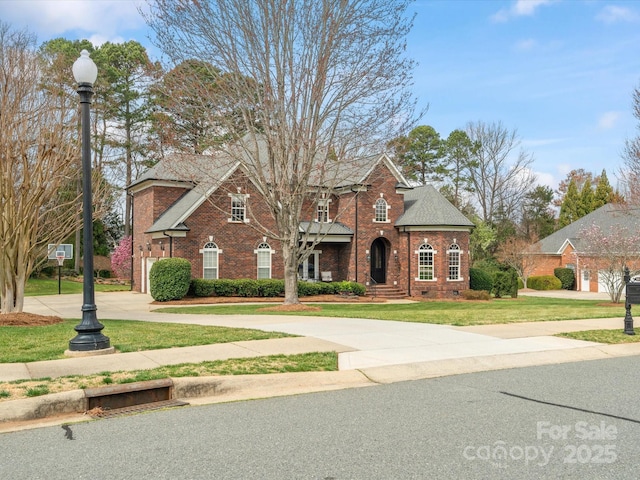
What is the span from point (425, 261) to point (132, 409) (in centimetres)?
2979

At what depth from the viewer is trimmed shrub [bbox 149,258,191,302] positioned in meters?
27.2

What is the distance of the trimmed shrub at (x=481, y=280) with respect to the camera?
124 feet

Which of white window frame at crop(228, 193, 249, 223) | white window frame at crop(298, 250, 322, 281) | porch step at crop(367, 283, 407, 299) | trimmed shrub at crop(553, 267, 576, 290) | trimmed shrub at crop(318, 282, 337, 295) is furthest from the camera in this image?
trimmed shrub at crop(553, 267, 576, 290)

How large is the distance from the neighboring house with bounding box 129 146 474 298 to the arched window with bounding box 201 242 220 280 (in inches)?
2.1

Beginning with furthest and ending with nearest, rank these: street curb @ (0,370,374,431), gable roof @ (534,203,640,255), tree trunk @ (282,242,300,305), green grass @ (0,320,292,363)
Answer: gable roof @ (534,203,640,255) → tree trunk @ (282,242,300,305) → green grass @ (0,320,292,363) → street curb @ (0,370,374,431)

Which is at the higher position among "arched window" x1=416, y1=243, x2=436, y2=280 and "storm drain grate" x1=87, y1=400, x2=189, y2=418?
"arched window" x1=416, y1=243, x2=436, y2=280

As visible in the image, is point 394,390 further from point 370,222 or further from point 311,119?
point 370,222

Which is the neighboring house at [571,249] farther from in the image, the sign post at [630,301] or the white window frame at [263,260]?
the sign post at [630,301]

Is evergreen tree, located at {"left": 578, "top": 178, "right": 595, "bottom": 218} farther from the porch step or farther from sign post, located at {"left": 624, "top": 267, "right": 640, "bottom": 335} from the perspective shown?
sign post, located at {"left": 624, "top": 267, "right": 640, "bottom": 335}

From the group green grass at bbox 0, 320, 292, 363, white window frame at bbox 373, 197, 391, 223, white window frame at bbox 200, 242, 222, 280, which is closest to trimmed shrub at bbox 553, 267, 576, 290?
white window frame at bbox 373, 197, 391, 223

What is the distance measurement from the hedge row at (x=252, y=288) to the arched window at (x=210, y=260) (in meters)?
1.46

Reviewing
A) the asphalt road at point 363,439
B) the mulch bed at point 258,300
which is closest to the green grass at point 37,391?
the asphalt road at point 363,439

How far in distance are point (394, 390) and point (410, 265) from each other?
27839 millimetres

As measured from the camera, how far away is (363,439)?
231 inches
